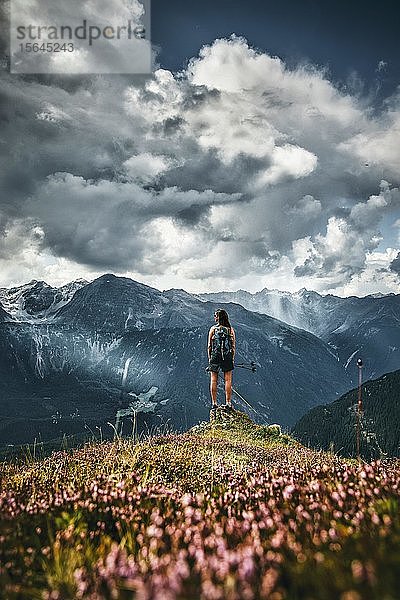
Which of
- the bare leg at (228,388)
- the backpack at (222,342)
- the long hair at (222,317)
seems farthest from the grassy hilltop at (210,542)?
the backpack at (222,342)

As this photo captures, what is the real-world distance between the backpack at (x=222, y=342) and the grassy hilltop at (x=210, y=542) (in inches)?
703

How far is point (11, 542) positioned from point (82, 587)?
5.24 ft

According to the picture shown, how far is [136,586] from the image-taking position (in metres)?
2.22

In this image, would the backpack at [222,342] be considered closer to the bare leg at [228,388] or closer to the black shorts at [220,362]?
the black shorts at [220,362]

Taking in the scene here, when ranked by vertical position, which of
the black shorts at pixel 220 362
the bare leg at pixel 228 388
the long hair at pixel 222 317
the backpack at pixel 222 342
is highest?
the long hair at pixel 222 317

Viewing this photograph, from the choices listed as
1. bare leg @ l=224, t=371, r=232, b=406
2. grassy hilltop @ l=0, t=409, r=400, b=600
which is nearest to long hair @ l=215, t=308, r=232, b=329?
bare leg @ l=224, t=371, r=232, b=406

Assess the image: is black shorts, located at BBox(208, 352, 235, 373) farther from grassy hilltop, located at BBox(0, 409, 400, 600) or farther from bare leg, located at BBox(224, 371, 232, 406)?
grassy hilltop, located at BBox(0, 409, 400, 600)

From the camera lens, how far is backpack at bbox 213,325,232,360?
23656 millimetres

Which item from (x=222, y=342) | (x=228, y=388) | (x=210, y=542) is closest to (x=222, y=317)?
(x=222, y=342)

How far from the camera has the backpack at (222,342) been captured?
77.6 feet

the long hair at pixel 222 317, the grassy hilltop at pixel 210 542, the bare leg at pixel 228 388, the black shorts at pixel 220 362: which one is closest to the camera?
the grassy hilltop at pixel 210 542

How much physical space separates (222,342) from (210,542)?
2091 centimetres

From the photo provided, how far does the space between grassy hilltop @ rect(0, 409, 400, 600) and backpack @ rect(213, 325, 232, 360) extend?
703 inches

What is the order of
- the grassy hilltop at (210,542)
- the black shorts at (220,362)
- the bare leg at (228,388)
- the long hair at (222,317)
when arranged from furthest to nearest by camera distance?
the black shorts at (220,362), the long hair at (222,317), the bare leg at (228,388), the grassy hilltop at (210,542)
